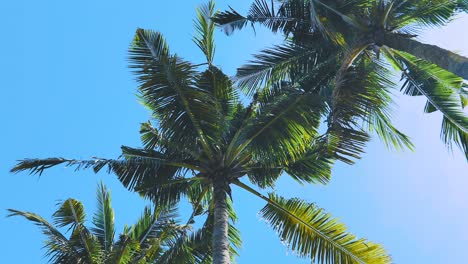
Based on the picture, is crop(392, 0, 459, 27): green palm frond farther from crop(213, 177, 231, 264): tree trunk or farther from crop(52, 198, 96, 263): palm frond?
crop(52, 198, 96, 263): palm frond

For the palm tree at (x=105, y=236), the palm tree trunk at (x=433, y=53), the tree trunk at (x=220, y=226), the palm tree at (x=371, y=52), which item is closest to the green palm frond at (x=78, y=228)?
the palm tree at (x=105, y=236)

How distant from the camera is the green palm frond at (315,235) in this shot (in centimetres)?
1363

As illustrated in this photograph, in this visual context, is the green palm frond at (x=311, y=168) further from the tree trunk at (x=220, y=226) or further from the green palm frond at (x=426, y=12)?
the green palm frond at (x=426, y=12)

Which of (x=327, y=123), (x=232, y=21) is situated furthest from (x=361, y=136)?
(x=232, y=21)

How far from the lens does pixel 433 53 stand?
12.4m

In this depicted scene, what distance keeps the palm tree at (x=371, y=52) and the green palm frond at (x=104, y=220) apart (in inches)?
206

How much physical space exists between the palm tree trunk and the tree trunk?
435cm

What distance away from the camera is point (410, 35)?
1316 centimetres

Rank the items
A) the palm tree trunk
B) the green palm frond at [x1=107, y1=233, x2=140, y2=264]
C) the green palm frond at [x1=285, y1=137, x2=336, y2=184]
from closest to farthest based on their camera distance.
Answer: the palm tree trunk < the green palm frond at [x1=107, y1=233, x2=140, y2=264] < the green palm frond at [x1=285, y1=137, x2=336, y2=184]

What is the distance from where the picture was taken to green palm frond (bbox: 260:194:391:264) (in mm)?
13633

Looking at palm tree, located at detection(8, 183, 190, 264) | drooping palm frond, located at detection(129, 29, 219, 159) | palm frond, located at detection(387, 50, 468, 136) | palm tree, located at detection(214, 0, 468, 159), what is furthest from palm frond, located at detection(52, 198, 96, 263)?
palm frond, located at detection(387, 50, 468, 136)

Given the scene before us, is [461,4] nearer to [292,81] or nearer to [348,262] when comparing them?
[292,81]

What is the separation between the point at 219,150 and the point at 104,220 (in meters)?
4.06

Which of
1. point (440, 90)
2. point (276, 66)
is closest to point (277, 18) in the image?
point (276, 66)
